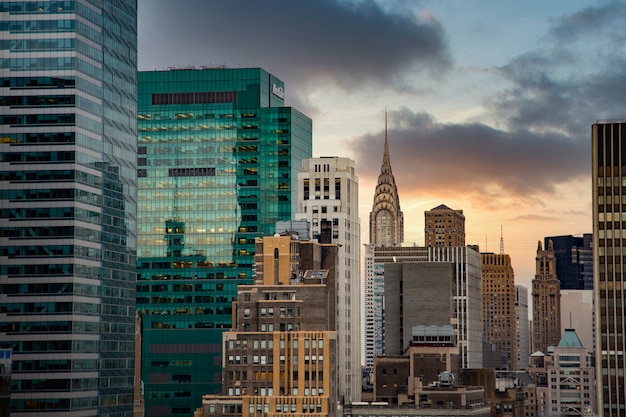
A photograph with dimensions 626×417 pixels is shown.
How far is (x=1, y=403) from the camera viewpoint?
17775 centimetres

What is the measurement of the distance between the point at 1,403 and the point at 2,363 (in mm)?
5333

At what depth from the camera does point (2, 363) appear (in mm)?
178875
